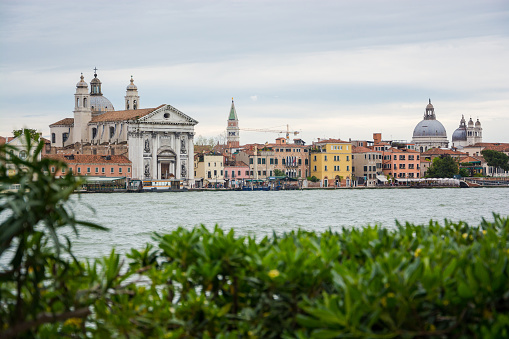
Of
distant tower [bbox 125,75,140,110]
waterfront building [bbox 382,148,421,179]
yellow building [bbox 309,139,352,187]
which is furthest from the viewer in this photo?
distant tower [bbox 125,75,140,110]

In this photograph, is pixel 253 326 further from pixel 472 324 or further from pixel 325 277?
pixel 472 324

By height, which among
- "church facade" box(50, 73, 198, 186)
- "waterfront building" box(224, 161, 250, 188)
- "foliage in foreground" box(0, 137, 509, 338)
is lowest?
"foliage in foreground" box(0, 137, 509, 338)

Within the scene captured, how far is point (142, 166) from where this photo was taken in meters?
77.1

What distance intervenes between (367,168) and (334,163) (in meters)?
4.86

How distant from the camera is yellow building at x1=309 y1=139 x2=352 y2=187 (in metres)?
86.8

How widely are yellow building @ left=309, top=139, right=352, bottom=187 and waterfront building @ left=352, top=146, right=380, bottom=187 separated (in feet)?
6.22

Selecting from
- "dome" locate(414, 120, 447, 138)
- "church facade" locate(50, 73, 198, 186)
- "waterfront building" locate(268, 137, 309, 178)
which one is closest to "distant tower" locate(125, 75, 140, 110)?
"church facade" locate(50, 73, 198, 186)

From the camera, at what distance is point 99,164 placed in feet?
241

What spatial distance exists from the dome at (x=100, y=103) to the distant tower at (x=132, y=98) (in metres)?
3.38

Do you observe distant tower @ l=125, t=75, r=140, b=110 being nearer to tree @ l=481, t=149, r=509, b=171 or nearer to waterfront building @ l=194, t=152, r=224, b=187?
waterfront building @ l=194, t=152, r=224, b=187

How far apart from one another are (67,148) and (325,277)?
8552 centimetres

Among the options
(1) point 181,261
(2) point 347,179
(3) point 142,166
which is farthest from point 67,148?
(1) point 181,261

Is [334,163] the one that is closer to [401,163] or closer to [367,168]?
[367,168]

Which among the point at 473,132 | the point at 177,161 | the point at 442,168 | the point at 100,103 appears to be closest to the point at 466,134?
the point at 473,132
